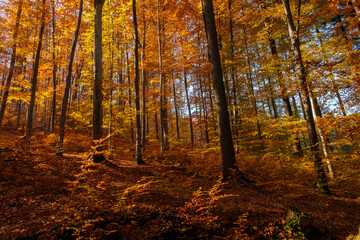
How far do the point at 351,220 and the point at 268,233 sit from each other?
3.08 m

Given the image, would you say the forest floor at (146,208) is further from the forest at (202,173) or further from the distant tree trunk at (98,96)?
the distant tree trunk at (98,96)

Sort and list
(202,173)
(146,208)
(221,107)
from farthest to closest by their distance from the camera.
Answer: (202,173)
(221,107)
(146,208)

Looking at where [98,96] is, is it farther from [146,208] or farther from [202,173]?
[202,173]

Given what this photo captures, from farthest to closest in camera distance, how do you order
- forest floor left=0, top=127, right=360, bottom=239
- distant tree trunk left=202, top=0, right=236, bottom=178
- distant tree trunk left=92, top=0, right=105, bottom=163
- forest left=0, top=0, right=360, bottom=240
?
distant tree trunk left=92, top=0, right=105, bottom=163, distant tree trunk left=202, top=0, right=236, bottom=178, forest left=0, top=0, right=360, bottom=240, forest floor left=0, top=127, right=360, bottom=239

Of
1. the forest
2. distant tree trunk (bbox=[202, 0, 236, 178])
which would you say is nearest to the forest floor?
the forest

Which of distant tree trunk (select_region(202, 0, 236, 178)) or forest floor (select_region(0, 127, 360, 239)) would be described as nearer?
forest floor (select_region(0, 127, 360, 239))

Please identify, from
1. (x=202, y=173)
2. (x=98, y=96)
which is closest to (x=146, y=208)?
(x=202, y=173)

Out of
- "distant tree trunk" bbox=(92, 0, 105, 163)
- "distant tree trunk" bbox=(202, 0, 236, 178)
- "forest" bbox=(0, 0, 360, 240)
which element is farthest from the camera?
"distant tree trunk" bbox=(92, 0, 105, 163)

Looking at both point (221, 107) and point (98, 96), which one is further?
point (98, 96)

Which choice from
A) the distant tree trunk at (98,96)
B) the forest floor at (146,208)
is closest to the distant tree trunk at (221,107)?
the forest floor at (146,208)

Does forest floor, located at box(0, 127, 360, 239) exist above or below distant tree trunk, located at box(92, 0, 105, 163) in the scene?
below

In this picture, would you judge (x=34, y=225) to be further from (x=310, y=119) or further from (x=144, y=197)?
(x=310, y=119)

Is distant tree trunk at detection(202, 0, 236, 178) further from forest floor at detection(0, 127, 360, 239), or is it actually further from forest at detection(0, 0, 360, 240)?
forest floor at detection(0, 127, 360, 239)

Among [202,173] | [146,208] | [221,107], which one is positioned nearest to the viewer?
[146,208]
